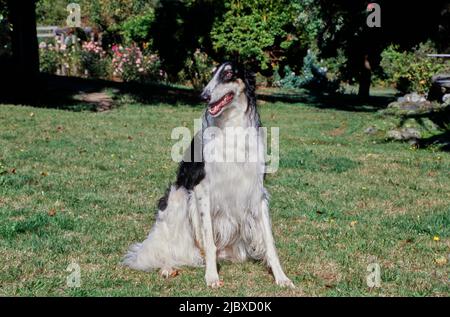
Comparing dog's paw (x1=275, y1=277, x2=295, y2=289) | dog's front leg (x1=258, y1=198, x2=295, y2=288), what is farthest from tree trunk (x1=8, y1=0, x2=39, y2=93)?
dog's paw (x1=275, y1=277, x2=295, y2=289)

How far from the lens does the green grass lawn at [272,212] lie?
15.8 ft

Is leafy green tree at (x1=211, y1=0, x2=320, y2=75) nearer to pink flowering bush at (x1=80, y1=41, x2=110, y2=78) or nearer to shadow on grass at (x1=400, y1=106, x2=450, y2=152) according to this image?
pink flowering bush at (x1=80, y1=41, x2=110, y2=78)

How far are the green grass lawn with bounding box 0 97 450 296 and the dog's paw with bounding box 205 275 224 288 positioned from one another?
0.08 meters

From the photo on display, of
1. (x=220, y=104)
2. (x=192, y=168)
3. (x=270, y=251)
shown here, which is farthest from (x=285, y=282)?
(x=220, y=104)

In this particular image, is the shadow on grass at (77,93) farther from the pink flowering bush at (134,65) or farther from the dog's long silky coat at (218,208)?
the dog's long silky coat at (218,208)

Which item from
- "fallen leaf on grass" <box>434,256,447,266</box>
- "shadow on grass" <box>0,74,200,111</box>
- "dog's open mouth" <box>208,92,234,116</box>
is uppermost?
"dog's open mouth" <box>208,92,234,116</box>

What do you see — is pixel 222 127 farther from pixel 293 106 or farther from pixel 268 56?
pixel 268 56

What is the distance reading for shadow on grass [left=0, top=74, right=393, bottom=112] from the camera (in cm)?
1753

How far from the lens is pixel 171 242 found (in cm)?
521

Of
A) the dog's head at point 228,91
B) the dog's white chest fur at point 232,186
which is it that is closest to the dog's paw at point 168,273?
the dog's white chest fur at point 232,186

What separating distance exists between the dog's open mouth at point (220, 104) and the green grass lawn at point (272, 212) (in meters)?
1.40

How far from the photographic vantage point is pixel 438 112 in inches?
621

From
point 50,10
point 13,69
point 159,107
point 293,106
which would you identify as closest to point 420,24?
point 293,106

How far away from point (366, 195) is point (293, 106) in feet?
42.7
